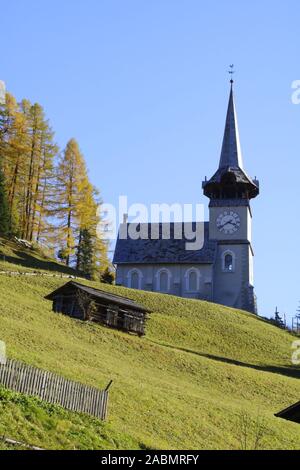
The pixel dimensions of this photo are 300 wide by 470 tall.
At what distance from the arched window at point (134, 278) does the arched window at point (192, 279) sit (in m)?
4.81

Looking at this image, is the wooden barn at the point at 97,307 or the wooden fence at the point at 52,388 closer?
the wooden fence at the point at 52,388

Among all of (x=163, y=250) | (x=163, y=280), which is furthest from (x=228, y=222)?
(x=163, y=280)

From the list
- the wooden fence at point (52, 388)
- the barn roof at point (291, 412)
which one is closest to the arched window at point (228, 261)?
the wooden fence at point (52, 388)

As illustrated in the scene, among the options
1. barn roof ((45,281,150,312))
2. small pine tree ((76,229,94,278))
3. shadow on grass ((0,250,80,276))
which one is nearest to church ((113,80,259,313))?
small pine tree ((76,229,94,278))

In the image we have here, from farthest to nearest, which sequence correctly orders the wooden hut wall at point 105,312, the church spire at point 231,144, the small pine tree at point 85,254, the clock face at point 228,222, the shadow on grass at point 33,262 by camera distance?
the church spire at point 231,144 → the clock face at point 228,222 → the small pine tree at point 85,254 → the shadow on grass at point 33,262 → the wooden hut wall at point 105,312

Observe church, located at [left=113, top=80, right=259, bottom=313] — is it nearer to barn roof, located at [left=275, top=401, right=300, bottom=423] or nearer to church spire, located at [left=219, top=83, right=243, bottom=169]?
church spire, located at [left=219, top=83, right=243, bottom=169]

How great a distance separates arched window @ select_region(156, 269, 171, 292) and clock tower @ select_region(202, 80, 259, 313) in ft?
15.3

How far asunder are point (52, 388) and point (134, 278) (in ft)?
183

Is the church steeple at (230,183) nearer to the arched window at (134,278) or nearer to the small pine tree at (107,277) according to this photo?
the arched window at (134,278)

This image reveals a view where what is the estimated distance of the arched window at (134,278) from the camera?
83.1 m

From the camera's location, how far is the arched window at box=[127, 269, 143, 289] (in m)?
83.1

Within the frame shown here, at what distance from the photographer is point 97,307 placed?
56.7 m

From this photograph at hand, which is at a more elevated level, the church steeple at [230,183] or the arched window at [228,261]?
the church steeple at [230,183]

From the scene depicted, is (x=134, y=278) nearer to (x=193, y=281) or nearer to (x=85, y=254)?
(x=85, y=254)
